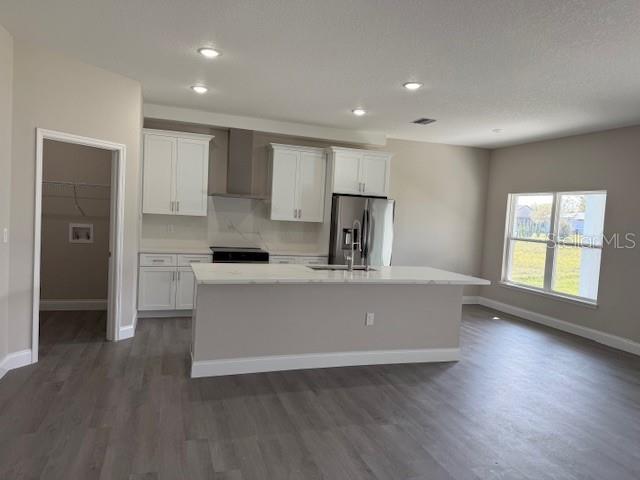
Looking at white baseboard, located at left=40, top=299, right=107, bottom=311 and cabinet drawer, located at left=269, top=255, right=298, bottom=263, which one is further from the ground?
cabinet drawer, located at left=269, top=255, right=298, bottom=263

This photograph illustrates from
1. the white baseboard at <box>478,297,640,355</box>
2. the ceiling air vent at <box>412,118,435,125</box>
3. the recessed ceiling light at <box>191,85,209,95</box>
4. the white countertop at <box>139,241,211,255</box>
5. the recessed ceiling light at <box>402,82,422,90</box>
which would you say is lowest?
the white baseboard at <box>478,297,640,355</box>

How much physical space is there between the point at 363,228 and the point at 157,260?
272 centimetres

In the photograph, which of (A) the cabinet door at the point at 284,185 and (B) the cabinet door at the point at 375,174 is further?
(B) the cabinet door at the point at 375,174

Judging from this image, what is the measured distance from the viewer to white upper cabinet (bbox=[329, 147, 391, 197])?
240 inches

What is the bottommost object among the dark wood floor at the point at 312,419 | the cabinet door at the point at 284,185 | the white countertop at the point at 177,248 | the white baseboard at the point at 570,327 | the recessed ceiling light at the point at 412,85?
the dark wood floor at the point at 312,419

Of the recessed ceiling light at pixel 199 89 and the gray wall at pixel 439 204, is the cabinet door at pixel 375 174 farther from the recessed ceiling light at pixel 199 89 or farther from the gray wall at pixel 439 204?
the recessed ceiling light at pixel 199 89

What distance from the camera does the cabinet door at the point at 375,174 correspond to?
6254 mm

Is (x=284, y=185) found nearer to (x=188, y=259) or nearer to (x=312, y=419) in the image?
(x=188, y=259)

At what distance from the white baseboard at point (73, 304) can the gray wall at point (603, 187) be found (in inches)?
234

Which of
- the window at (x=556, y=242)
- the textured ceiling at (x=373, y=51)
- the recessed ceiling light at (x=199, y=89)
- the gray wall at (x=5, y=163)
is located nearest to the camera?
the textured ceiling at (x=373, y=51)

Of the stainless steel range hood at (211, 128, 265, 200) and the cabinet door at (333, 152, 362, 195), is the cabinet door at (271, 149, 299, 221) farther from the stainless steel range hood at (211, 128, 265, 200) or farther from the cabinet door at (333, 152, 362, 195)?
the cabinet door at (333, 152, 362, 195)

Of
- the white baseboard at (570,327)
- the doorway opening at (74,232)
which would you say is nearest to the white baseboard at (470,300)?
the white baseboard at (570,327)

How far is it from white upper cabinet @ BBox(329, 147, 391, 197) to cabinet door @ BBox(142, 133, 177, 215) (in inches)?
83.6

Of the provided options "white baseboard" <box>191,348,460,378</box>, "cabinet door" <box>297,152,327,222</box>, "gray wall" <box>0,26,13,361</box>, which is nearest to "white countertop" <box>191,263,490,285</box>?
"white baseboard" <box>191,348,460,378</box>
